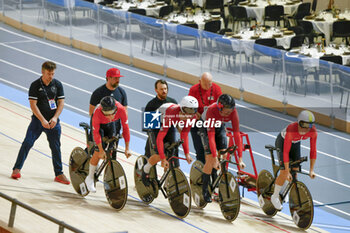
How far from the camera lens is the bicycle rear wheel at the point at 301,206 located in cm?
811

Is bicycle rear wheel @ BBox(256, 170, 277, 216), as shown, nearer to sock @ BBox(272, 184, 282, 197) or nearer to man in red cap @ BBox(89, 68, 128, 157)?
sock @ BBox(272, 184, 282, 197)

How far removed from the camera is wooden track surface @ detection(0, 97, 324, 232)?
7.71 metres

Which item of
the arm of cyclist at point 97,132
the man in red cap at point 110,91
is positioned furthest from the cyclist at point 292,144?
the arm of cyclist at point 97,132

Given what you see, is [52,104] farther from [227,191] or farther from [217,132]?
[227,191]

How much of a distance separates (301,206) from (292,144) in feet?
2.37

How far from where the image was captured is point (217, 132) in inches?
329

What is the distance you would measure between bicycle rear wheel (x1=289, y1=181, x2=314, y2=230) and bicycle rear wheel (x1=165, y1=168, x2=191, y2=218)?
4.18 ft

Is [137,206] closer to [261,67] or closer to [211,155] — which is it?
[211,155]

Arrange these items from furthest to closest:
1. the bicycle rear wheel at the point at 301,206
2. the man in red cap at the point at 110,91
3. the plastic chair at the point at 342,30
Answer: the plastic chair at the point at 342,30
the man in red cap at the point at 110,91
the bicycle rear wheel at the point at 301,206

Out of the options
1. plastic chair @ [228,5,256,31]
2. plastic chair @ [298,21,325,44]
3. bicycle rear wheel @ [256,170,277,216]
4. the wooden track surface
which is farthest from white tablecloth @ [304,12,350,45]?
bicycle rear wheel @ [256,170,277,216]

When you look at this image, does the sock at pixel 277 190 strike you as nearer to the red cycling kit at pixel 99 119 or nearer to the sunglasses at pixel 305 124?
the sunglasses at pixel 305 124

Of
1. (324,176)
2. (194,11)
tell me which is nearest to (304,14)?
(194,11)

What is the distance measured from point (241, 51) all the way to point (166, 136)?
6260 mm

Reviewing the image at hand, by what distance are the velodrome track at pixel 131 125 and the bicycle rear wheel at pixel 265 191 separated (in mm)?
132
